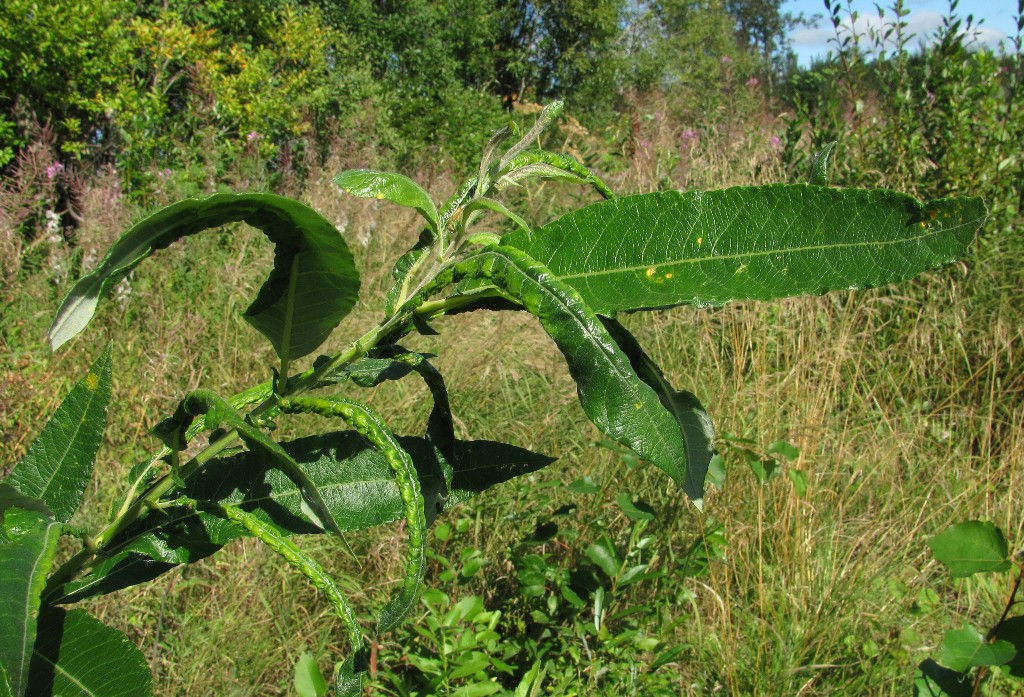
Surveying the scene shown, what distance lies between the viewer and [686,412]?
520 millimetres

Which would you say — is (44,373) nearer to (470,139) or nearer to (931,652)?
(931,652)

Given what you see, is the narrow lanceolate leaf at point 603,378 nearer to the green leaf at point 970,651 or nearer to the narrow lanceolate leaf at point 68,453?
the narrow lanceolate leaf at point 68,453

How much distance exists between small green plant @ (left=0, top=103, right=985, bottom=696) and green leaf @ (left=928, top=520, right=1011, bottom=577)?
1192mm

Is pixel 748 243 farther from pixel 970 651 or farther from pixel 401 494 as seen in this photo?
pixel 970 651

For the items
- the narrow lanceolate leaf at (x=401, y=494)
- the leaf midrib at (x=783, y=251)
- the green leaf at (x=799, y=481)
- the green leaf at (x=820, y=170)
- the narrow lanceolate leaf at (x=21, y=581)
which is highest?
the green leaf at (x=820, y=170)

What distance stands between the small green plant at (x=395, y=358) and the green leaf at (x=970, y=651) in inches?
50.3

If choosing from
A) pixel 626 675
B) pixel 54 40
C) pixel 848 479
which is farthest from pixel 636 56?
pixel 626 675

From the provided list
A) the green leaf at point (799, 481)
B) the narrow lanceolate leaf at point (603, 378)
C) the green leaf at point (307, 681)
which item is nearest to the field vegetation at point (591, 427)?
the green leaf at point (799, 481)

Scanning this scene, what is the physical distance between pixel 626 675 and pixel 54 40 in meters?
5.38

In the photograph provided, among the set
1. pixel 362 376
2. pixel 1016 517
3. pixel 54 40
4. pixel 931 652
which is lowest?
pixel 931 652

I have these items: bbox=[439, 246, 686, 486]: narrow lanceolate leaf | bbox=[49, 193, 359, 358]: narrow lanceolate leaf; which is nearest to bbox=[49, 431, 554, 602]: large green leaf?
bbox=[49, 193, 359, 358]: narrow lanceolate leaf

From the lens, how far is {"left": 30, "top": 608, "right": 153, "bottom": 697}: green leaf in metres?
0.55

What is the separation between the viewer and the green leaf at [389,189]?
532 millimetres

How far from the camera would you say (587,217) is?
0.52 m
